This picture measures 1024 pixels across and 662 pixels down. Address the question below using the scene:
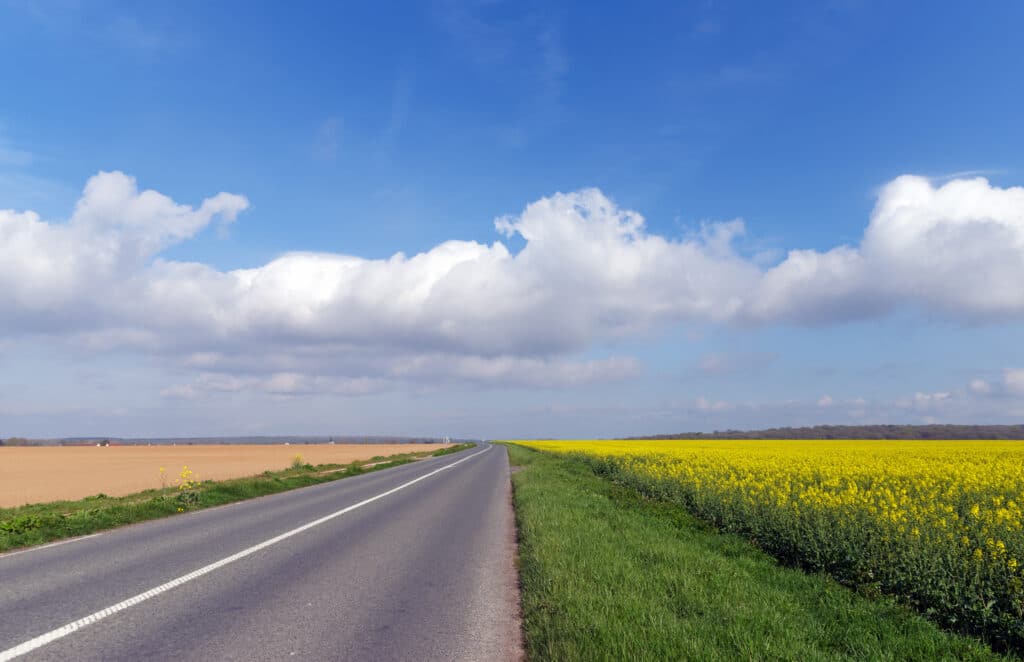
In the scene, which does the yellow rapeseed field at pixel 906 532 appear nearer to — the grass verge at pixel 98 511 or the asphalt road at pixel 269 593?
the asphalt road at pixel 269 593

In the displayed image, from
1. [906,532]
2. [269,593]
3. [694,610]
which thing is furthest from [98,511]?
[906,532]

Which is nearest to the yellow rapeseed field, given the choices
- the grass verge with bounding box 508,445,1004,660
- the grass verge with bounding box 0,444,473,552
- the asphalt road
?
the grass verge with bounding box 508,445,1004,660

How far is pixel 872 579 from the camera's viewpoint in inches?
309

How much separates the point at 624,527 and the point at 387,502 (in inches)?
348

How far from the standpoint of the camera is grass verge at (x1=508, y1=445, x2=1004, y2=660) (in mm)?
5023

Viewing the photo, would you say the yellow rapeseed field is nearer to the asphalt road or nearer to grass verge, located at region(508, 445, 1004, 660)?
grass verge, located at region(508, 445, 1004, 660)

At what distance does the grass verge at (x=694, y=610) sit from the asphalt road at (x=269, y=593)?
1.86 feet

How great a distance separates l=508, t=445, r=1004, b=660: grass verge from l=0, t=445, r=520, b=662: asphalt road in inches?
22.3

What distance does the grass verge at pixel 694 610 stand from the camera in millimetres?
5023

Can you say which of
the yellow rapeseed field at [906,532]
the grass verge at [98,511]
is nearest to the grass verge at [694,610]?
the yellow rapeseed field at [906,532]

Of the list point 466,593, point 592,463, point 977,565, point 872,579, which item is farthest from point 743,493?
point 592,463

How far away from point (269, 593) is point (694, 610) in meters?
4.96

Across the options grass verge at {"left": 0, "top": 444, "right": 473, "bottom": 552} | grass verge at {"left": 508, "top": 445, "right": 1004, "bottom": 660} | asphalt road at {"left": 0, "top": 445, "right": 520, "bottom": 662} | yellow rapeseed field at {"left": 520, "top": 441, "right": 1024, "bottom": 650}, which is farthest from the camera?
grass verge at {"left": 0, "top": 444, "right": 473, "bottom": 552}

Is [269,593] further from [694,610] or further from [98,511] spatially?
[98,511]
